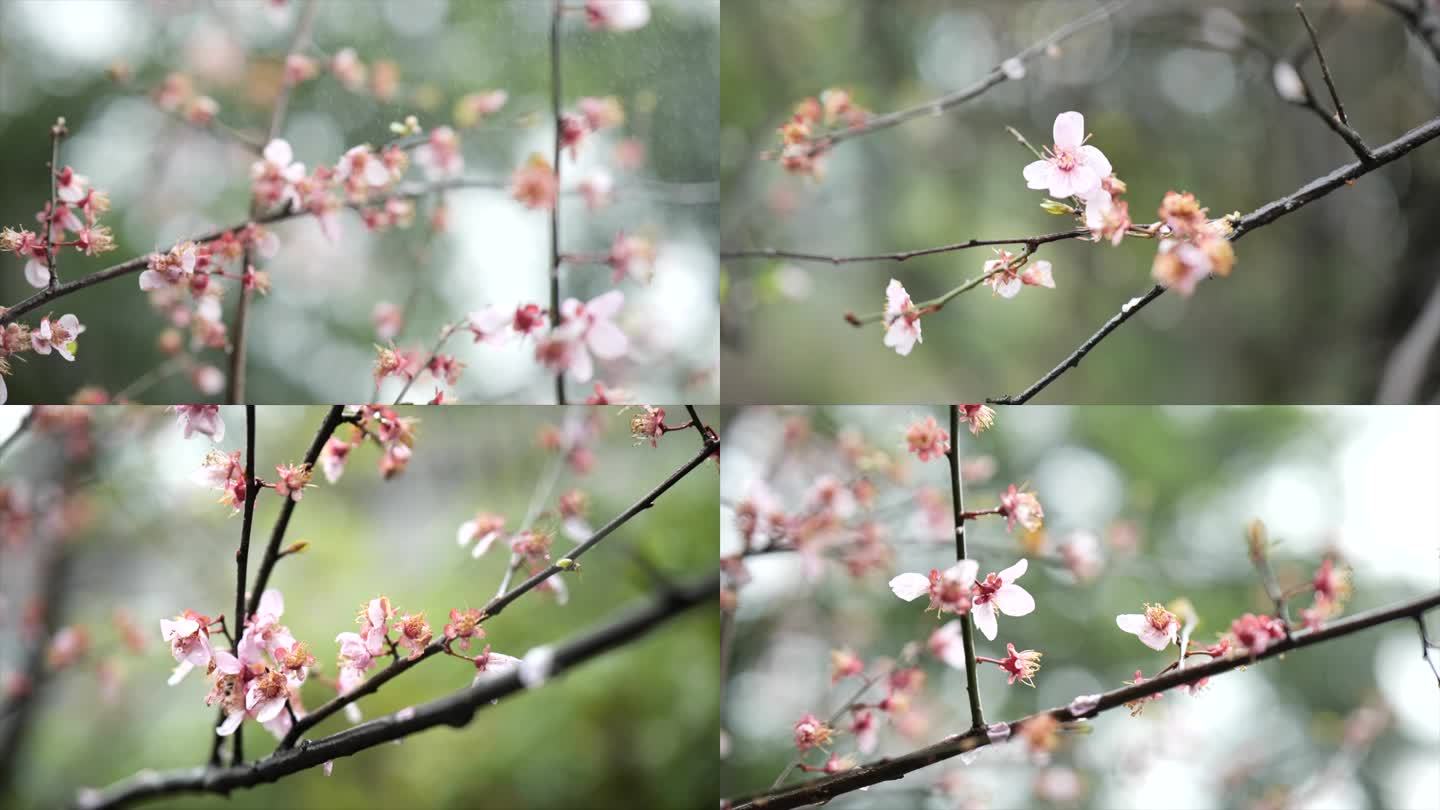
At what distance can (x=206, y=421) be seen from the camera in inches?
27.6

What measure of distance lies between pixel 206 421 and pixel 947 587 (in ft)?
1.90

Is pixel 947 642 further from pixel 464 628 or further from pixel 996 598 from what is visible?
pixel 464 628

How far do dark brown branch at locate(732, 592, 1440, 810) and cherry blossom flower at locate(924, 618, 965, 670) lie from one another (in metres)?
0.17

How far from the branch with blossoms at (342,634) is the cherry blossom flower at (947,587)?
223 mm

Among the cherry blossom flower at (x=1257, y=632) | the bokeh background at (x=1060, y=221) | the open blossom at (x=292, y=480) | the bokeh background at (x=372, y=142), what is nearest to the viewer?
the cherry blossom flower at (x=1257, y=632)

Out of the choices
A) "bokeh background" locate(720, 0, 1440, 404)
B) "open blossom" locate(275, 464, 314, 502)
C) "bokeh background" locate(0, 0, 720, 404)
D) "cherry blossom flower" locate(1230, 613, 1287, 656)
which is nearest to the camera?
"cherry blossom flower" locate(1230, 613, 1287, 656)

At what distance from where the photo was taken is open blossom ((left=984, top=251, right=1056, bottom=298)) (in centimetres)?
58

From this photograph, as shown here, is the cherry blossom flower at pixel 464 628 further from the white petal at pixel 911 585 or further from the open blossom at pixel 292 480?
the white petal at pixel 911 585

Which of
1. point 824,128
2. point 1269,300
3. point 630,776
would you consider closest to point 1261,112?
point 1269,300

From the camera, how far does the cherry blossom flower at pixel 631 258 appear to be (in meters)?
0.76

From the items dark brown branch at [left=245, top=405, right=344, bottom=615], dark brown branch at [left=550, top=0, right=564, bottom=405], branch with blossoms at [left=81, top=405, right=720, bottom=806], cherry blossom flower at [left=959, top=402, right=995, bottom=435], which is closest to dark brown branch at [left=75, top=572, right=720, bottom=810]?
branch with blossoms at [left=81, top=405, right=720, bottom=806]

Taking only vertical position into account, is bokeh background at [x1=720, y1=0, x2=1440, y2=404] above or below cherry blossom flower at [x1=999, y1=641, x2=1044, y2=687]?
above

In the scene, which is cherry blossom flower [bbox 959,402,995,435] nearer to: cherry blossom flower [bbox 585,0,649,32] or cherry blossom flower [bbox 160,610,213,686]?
cherry blossom flower [bbox 585,0,649,32]

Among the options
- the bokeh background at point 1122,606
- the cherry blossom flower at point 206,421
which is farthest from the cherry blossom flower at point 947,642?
the cherry blossom flower at point 206,421
